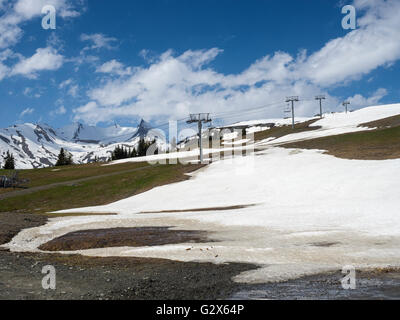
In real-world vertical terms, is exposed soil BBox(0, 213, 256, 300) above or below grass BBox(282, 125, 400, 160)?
below

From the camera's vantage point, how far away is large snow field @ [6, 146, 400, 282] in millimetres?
21156

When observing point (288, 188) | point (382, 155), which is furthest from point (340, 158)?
point (288, 188)

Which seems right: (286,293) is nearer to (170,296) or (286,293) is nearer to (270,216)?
(170,296)

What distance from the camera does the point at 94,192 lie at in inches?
2842

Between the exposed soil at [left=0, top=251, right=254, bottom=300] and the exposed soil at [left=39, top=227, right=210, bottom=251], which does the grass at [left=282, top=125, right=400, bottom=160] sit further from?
the exposed soil at [left=0, top=251, right=254, bottom=300]

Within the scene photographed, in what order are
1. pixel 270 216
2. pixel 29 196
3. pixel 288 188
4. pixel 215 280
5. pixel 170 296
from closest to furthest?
pixel 170 296, pixel 215 280, pixel 270 216, pixel 288 188, pixel 29 196

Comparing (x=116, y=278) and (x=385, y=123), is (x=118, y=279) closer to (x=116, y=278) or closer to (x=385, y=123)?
(x=116, y=278)

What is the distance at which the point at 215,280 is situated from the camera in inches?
618

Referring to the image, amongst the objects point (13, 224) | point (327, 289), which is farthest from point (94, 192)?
point (327, 289)

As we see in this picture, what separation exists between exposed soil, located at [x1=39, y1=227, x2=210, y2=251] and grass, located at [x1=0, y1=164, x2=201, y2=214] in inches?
1247

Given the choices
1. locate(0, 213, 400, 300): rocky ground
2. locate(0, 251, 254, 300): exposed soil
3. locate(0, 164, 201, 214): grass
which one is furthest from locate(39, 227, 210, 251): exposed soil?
locate(0, 164, 201, 214): grass

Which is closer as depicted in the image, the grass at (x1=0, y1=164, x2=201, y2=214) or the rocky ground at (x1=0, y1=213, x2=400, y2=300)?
the rocky ground at (x1=0, y1=213, x2=400, y2=300)
